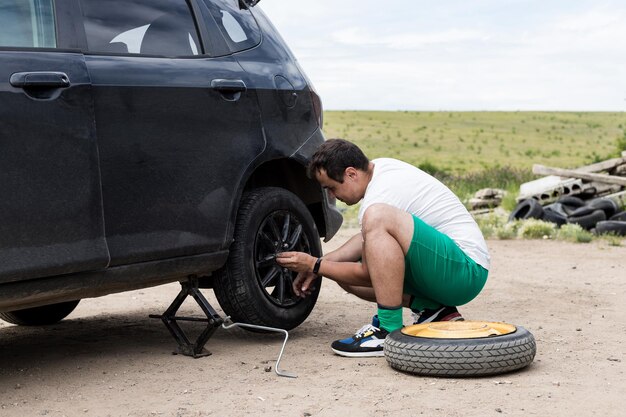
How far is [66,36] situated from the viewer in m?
4.58

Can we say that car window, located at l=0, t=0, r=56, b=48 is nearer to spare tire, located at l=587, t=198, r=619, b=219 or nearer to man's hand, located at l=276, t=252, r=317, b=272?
man's hand, located at l=276, t=252, r=317, b=272

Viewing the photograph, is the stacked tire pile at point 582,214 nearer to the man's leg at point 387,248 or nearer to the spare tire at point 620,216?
the spare tire at point 620,216

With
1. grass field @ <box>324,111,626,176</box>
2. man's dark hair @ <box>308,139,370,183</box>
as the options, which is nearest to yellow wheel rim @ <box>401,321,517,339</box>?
man's dark hair @ <box>308,139,370,183</box>

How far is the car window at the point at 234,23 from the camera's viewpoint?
18.1 feet

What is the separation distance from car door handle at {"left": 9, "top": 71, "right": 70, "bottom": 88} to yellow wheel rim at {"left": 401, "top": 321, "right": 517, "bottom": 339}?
2166 mm

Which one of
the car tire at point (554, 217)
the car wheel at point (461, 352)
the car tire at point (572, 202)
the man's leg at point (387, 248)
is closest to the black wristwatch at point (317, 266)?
the man's leg at point (387, 248)

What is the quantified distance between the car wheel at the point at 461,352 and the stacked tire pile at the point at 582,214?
817 cm

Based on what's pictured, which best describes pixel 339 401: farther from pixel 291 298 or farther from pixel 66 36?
pixel 66 36

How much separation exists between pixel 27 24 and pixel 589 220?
10.0 meters

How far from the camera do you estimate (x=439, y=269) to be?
205 inches

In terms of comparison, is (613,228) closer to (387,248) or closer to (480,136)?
(387,248)

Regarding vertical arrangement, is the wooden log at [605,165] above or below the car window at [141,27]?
below

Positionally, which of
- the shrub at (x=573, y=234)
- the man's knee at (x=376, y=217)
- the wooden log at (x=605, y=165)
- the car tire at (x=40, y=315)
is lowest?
the shrub at (x=573, y=234)

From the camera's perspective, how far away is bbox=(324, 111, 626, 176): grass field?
51562 millimetres
